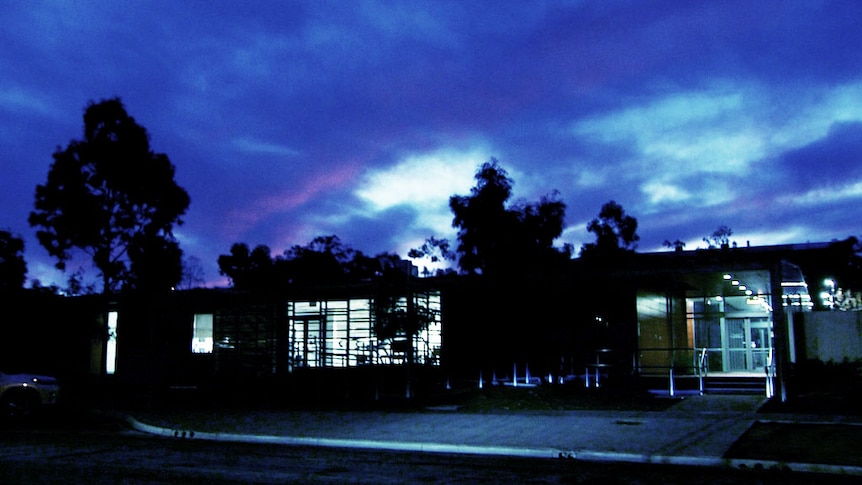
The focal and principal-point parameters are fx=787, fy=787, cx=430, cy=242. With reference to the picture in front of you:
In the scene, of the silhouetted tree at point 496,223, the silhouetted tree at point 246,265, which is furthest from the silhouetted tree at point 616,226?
the silhouetted tree at point 246,265

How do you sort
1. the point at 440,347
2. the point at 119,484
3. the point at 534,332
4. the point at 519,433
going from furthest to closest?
the point at 440,347
the point at 534,332
the point at 519,433
the point at 119,484

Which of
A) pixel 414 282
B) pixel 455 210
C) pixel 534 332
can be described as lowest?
pixel 534 332

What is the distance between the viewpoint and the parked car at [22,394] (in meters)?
19.5

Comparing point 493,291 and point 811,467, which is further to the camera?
point 493,291

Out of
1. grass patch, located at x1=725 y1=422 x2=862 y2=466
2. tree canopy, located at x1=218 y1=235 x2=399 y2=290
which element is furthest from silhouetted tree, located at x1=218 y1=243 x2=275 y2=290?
grass patch, located at x1=725 y1=422 x2=862 y2=466

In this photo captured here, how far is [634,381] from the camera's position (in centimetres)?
2311

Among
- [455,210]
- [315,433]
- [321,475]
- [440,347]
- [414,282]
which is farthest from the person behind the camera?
[455,210]

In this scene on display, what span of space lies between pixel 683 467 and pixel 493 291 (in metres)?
11.5

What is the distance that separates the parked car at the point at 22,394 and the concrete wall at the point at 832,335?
22.1 metres

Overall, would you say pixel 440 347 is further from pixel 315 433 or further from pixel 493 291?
pixel 315 433

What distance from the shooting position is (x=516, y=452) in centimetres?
1279

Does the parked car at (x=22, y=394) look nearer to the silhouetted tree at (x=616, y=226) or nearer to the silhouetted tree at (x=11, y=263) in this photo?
the silhouetted tree at (x=11, y=263)

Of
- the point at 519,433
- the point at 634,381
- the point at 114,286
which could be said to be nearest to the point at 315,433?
the point at 519,433

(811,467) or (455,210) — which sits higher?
(455,210)
